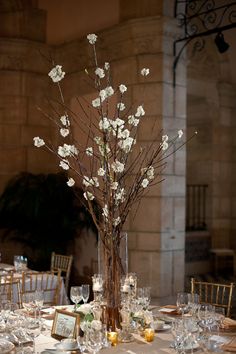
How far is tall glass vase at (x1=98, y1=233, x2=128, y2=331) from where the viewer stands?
3064mm

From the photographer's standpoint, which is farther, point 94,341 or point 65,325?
point 65,325

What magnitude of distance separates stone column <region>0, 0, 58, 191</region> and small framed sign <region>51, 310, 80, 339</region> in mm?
5120

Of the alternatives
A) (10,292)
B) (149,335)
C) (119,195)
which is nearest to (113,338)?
(149,335)

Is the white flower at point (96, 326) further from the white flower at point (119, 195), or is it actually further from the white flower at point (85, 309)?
the white flower at point (119, 195)

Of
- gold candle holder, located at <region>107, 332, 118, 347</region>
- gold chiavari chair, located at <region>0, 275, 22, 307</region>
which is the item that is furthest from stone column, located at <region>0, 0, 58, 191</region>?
gold candle holder, located at <region>107, 332, 118, 347</region>

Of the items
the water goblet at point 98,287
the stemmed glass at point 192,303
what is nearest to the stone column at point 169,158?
the water goblet at point 98,287

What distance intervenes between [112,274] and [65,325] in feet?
1.27

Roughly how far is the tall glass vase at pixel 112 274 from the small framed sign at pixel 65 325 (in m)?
0.20

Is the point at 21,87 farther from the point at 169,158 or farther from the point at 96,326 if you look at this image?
the point at 96,326

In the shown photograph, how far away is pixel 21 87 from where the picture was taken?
812 centimetres

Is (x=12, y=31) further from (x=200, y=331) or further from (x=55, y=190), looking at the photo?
(x=200, y=331)

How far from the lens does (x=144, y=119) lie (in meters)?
6.70

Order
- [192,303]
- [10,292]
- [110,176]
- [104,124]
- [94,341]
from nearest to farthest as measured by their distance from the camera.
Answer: [94,341] → [104,124] → [110,176] → [192,303] → [10,292]

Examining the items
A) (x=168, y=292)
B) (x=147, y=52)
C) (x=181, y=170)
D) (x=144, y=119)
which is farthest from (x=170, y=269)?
(x=147, y=52)
